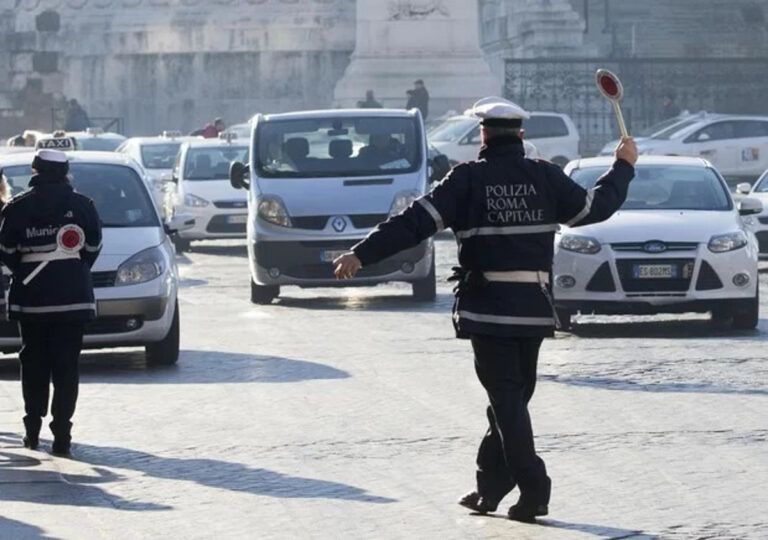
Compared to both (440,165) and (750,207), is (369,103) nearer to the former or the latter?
(440,165)

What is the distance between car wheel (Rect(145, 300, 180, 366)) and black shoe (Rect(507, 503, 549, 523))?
7037mm

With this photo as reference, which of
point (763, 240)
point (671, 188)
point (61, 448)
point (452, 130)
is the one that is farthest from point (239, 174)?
point (452, 130)

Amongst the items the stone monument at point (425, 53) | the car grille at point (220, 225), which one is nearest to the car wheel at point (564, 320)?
the car grille at point (220, 225)

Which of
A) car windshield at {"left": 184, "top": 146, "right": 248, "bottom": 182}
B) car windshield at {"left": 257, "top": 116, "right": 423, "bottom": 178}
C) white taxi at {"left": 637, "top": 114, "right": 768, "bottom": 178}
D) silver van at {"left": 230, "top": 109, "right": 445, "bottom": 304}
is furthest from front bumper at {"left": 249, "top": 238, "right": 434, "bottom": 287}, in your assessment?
white taxi at {"left": 637, "top": 114, "right": 768, "bottom": 178}

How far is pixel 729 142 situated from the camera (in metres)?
46.6

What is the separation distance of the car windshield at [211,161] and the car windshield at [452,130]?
7.96m

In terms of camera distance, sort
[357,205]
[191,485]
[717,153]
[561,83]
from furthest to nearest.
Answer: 1. [561,83]
2. [717,153]
3. [357,205]
4. [191,485]

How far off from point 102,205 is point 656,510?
316 inches

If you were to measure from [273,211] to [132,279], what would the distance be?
6.18 meters

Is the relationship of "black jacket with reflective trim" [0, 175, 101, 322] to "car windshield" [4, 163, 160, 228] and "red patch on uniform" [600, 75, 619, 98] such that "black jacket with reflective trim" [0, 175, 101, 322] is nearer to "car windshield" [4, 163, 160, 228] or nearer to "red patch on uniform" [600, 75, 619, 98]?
"red patch on uniform" [600, 75, 619, 98]

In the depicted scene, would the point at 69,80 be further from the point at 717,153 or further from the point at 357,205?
the point at 357,205

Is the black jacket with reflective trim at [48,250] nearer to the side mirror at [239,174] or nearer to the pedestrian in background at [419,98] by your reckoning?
the side mirror at [239,174]

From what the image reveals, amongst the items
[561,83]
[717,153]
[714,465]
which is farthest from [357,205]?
[561,83]

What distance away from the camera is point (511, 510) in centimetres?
986
